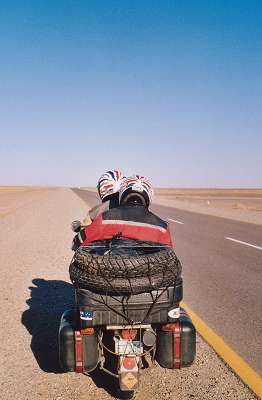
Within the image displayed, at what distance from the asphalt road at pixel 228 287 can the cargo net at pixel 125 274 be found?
152cm

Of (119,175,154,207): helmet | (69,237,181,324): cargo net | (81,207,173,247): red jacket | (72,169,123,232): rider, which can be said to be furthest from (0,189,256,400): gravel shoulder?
(119,175,154,207): helmet

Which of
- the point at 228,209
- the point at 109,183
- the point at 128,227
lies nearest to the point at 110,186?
the point at 109,183

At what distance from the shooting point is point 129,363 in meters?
3.20

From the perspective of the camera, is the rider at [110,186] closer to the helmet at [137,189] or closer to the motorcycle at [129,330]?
the helmet at [137,189]

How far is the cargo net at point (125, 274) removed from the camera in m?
3.15

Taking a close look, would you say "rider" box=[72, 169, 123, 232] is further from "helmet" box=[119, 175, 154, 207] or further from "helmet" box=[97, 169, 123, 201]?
"helmet" box=[119, 175, 154, 207]

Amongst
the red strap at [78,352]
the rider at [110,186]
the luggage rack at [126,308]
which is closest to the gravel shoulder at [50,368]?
the red strap at [78,352]

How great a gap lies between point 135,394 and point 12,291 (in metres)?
4.02

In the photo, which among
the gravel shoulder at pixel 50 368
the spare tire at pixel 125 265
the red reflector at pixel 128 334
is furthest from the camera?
the gravel shoulder at pixel 50 368

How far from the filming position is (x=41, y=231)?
16.6m

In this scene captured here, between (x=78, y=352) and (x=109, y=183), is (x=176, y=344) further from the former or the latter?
(x=109, y=183)

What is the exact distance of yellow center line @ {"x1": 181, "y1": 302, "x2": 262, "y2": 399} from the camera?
3.70 meters

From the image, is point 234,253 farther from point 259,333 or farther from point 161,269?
point 161,269

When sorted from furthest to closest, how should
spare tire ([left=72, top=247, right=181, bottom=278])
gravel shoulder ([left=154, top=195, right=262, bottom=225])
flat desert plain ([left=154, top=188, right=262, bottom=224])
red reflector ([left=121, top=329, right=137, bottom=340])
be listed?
flat desert plain ([left=154, top=188, right=262, bottom=224]) → gravel shoulder ([left=154, top=195, right=262, bottom=225]) → red reflector ([left=121, top=329, right=137, bottom=340]) → spare tire ([left=72, top=247, right=181, bottom=278])
